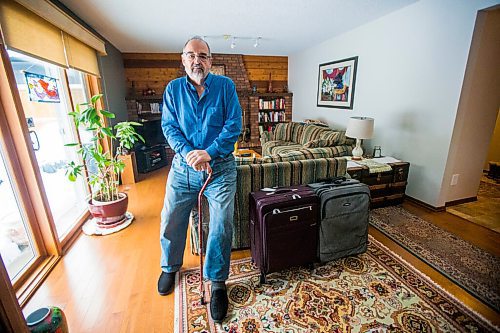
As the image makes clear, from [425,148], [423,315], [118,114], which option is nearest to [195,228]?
[423,315]

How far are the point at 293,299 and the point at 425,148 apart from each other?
2.27 metres

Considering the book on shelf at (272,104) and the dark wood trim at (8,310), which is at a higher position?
the book on shelf at (272,104)

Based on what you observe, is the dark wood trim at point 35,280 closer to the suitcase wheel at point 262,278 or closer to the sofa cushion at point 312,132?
the suitcase wheel at point 262,278

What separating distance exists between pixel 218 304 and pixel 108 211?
1529mm

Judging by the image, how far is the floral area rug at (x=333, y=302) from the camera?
1270 mm

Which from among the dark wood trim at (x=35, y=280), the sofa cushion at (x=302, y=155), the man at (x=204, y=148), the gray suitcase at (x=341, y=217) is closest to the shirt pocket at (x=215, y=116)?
the man at (x=204, y=148)

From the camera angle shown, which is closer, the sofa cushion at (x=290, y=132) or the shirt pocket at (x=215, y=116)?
the shirt pocket at (x=215, y=116)

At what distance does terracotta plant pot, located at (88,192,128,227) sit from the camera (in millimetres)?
2213

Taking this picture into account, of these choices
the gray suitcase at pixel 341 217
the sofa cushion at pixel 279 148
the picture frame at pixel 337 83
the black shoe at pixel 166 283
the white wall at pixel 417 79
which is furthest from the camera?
the sofa cushion at pixel 279 148

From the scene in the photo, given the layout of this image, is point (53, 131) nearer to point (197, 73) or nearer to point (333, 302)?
point (197, 73)

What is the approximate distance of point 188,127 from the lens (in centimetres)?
146

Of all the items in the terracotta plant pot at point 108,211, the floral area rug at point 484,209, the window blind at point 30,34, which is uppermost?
the window blind at point 30,34

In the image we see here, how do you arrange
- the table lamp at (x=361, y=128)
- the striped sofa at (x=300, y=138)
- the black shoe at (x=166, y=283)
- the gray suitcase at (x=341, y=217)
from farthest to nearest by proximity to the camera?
A: the striped sofa at (x=300, y=138) → the table lamp at (x=361, y=128) → the gray suitcase at (x=341, y=217) → the black shoe at (x=166, y=283)

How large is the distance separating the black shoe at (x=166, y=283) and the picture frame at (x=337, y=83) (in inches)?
132
